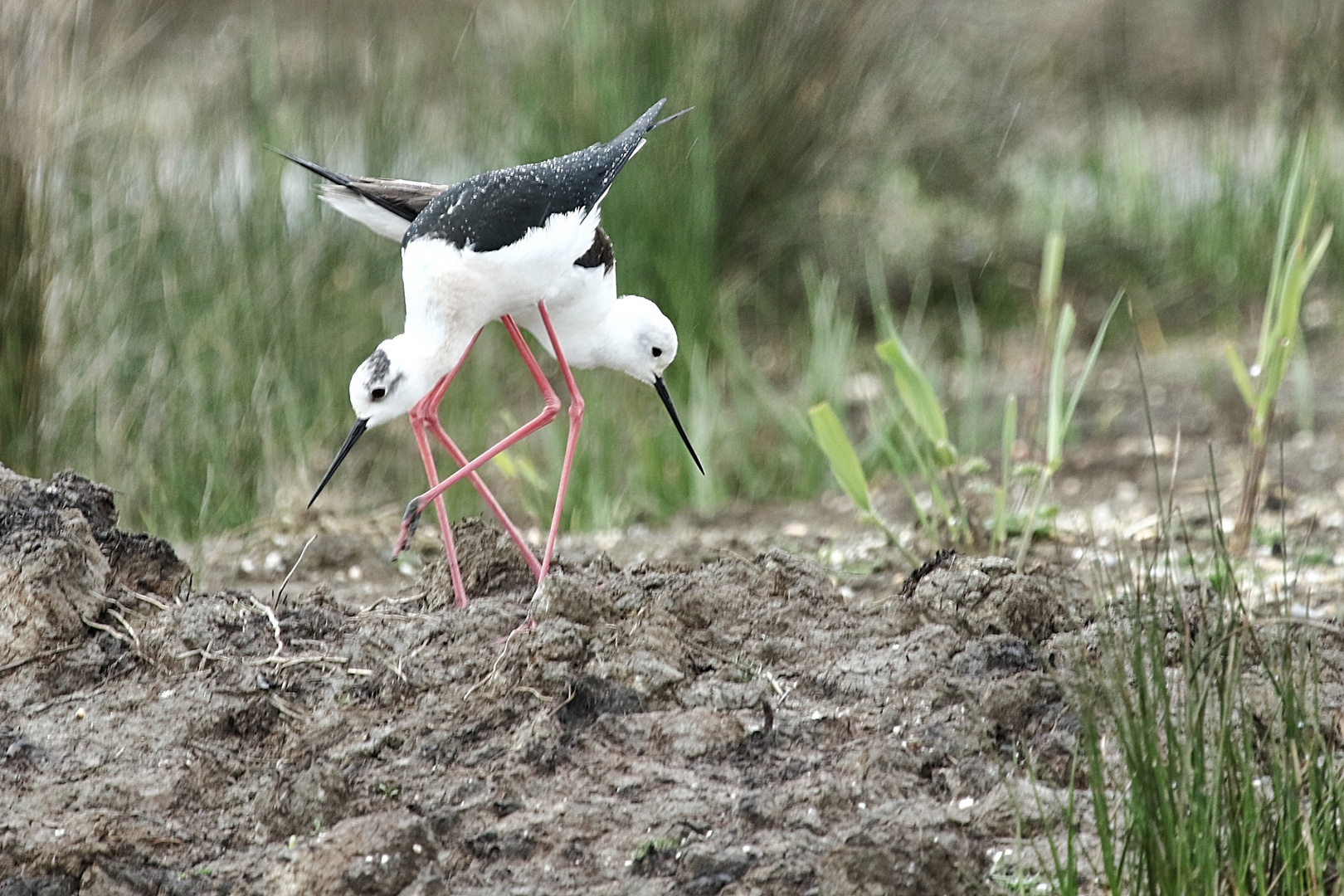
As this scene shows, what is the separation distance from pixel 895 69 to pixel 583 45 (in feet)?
5.08

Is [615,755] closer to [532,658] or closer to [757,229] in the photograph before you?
[532,658]

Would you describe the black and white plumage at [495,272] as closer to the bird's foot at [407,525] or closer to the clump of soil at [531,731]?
the bird's foot at [407,525]

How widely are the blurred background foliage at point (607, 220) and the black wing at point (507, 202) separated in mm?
1090

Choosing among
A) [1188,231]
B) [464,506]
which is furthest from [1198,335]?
[464,506]

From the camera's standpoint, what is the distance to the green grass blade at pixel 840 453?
3.39 m

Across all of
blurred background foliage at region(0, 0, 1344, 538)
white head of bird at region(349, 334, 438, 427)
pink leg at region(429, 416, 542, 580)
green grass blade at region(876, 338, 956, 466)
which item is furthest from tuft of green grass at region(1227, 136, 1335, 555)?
white head of bird at region(349, 334, 438, 427)

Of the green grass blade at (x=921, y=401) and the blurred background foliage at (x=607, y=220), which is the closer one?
the green grass blade at (x=921, y=401)

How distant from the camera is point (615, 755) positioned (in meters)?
2.47

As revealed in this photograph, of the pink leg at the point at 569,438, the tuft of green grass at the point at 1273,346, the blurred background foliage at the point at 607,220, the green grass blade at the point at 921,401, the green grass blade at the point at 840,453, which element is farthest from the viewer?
the blurred background foliage at the point at 607,220

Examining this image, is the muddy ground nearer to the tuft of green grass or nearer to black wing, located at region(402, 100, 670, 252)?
black wing, located at region(402, 100, 670, 252)

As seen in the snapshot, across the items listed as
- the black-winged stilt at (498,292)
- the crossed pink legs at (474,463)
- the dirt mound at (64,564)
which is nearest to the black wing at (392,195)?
the black-winged stilt at (498,292)

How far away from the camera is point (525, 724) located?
2.51 meters

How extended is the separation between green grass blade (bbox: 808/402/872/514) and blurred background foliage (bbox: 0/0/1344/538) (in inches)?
41.7

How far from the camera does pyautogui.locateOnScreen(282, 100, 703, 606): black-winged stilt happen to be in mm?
3029
